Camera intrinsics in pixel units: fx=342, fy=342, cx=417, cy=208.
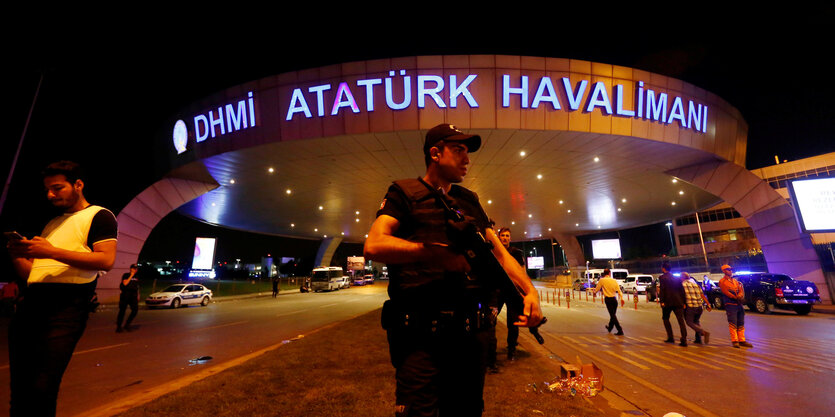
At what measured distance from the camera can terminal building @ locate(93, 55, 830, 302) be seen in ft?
47.3

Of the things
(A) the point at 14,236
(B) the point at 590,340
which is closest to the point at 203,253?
(B) the point at 590,340

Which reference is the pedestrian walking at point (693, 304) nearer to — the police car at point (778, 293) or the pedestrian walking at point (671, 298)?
the pedestrian walking at point (671, 298)

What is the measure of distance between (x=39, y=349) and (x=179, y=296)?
852 inches

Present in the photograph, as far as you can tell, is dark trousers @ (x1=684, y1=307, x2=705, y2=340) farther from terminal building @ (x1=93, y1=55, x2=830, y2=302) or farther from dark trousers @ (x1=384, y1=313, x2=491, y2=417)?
dark trousers @ (x1=384, y1=313, x2=491, y2=417)

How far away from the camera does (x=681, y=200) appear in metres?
27.5

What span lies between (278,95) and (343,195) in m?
11.3

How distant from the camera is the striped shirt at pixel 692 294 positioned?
28.1 feet

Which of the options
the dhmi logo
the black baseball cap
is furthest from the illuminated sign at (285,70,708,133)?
the black baseball cap

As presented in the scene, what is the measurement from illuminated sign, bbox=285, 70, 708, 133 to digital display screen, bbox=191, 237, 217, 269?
21.3 metres

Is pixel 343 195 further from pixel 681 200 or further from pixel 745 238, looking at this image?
pixel 745 238

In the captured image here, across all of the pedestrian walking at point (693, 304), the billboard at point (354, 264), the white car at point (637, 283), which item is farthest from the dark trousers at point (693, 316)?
the billboard at point (354, 264)

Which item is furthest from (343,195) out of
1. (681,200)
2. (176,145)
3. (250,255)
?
(250,255)

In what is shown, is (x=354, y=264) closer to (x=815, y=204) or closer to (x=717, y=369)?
(x=815, y=204)

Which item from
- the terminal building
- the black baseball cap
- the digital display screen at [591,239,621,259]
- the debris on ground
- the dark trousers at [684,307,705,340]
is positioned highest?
the terminal building
